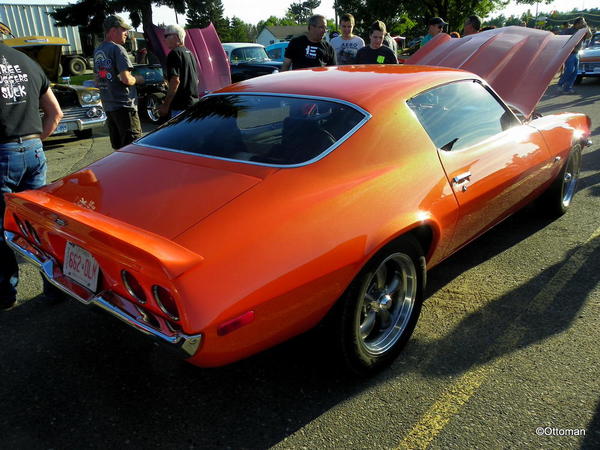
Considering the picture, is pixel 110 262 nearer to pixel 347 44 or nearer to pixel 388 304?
pixel 388 304

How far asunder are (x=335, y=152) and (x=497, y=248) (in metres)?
2.07

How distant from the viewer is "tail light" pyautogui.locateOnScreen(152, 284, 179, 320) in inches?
67.1

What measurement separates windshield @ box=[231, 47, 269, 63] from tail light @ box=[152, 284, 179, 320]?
13.4 meters

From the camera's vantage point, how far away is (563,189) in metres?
4.19

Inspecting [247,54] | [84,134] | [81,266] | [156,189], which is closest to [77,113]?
[84,134]

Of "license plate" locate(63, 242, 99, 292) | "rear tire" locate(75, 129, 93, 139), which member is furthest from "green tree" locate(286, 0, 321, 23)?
"license plate" locate(63, 242, 99, 292)

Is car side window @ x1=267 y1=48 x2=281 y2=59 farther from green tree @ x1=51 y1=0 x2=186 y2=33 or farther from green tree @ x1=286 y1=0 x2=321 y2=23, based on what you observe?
green tree @ x1=286 y1=0 x2=321 y2=23

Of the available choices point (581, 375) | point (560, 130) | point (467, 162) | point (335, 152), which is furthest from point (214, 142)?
point (560, 130)

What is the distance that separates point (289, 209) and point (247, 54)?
43.8ft

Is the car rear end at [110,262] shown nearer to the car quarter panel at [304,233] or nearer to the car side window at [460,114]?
the car quarter panel at [304,233]

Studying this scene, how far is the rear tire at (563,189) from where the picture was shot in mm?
4039

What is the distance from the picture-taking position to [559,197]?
4125mm

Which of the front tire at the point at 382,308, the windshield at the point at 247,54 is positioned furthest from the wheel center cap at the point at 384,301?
the windshield at the point at 247,54

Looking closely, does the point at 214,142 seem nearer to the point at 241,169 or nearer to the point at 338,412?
the point at 241,169
